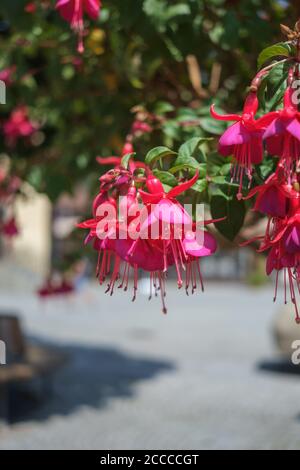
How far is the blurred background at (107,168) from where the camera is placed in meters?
3.32

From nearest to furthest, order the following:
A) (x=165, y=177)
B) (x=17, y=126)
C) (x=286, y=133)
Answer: (x=286, y=133)
(x=165, y=177)
(x=17, y=126)

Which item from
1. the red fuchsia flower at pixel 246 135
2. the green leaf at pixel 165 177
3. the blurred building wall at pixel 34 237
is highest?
the red fuchsia flower at pixel 246 135

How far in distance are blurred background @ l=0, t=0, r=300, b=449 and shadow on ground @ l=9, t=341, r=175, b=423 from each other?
0.03 meters

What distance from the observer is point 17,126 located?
215 inches

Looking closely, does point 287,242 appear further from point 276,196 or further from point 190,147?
point 190,147

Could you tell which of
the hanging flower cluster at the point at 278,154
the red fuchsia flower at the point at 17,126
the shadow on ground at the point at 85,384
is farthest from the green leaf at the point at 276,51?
the shadow on ground at the point at 85,384

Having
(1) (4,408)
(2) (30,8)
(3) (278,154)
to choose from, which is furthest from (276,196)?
(1) (4,408)

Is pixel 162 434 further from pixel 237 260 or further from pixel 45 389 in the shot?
pixel 237 260

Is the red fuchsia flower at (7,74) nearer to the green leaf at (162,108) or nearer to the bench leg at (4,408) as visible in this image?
the green leaf at (162,108)

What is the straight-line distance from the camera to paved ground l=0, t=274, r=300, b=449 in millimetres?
5984

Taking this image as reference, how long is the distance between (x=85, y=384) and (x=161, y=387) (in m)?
0.94

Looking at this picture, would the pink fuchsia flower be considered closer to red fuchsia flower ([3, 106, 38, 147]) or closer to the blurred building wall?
red fuchsia flower ([3, 106, 38, 147])

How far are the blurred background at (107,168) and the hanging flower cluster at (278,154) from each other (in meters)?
0.81

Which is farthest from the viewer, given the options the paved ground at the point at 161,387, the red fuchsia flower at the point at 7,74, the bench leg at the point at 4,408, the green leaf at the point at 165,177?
the bench leg at the point at 4,408
